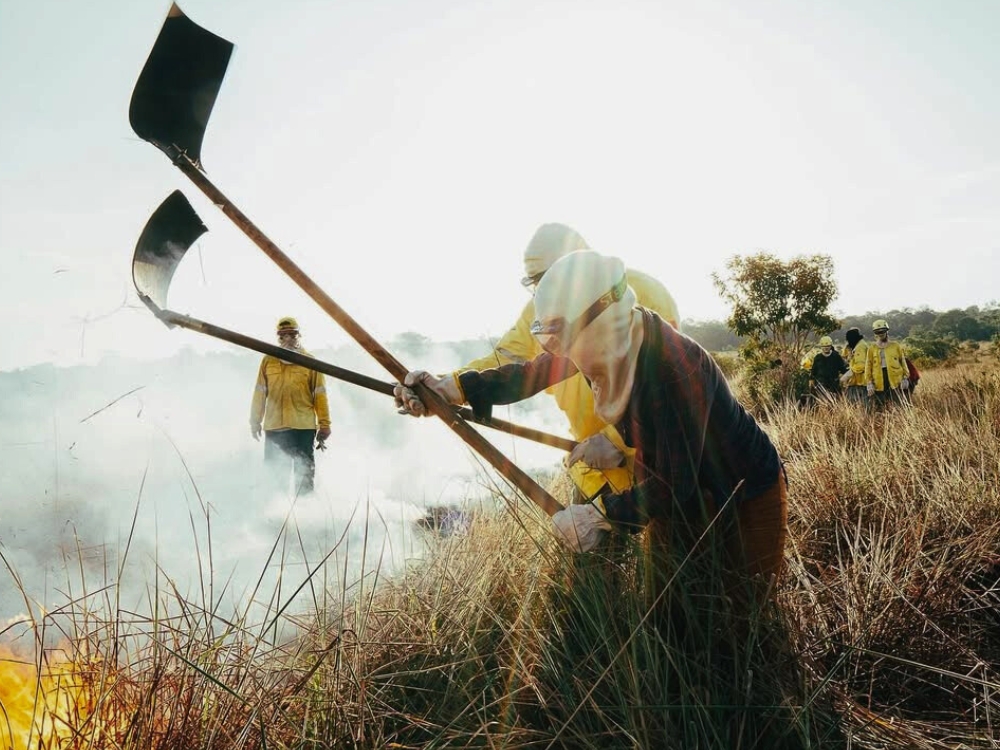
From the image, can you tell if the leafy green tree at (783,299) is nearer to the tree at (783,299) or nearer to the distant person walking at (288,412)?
the tree at (783,299)

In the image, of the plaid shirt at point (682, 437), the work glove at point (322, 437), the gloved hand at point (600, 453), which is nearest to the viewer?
the plaid shirt at point (682, 437)

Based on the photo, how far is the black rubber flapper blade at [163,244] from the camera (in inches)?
112

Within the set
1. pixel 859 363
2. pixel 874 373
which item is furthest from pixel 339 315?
pixel 859 363

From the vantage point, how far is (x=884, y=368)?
961 centimetres

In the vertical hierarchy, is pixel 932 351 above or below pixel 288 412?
below

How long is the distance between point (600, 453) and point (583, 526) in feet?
1.72

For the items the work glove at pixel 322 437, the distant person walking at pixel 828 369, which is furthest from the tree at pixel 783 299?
the work glove at pixel 322 437

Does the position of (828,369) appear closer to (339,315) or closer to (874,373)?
(874,373)

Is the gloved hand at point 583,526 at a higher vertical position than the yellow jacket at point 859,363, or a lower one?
higher

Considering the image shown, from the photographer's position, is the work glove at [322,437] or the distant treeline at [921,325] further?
the distant treeline at [921,325]

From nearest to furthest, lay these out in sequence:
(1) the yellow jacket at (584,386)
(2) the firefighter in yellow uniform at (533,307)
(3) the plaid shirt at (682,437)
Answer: (3) the plaid shirt at (682,437) → (1) the yellow jacket at (584,386) → (2) the firefighter in yellow uniform at (533,307)

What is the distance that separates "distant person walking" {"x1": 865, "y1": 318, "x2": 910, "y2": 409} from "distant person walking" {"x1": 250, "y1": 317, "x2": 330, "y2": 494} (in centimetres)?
764

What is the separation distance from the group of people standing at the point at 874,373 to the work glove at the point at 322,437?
643 centimetres

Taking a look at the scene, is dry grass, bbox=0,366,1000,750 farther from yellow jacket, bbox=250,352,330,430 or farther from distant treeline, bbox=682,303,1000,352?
distant treeline, bbox=682,303,1000,352
